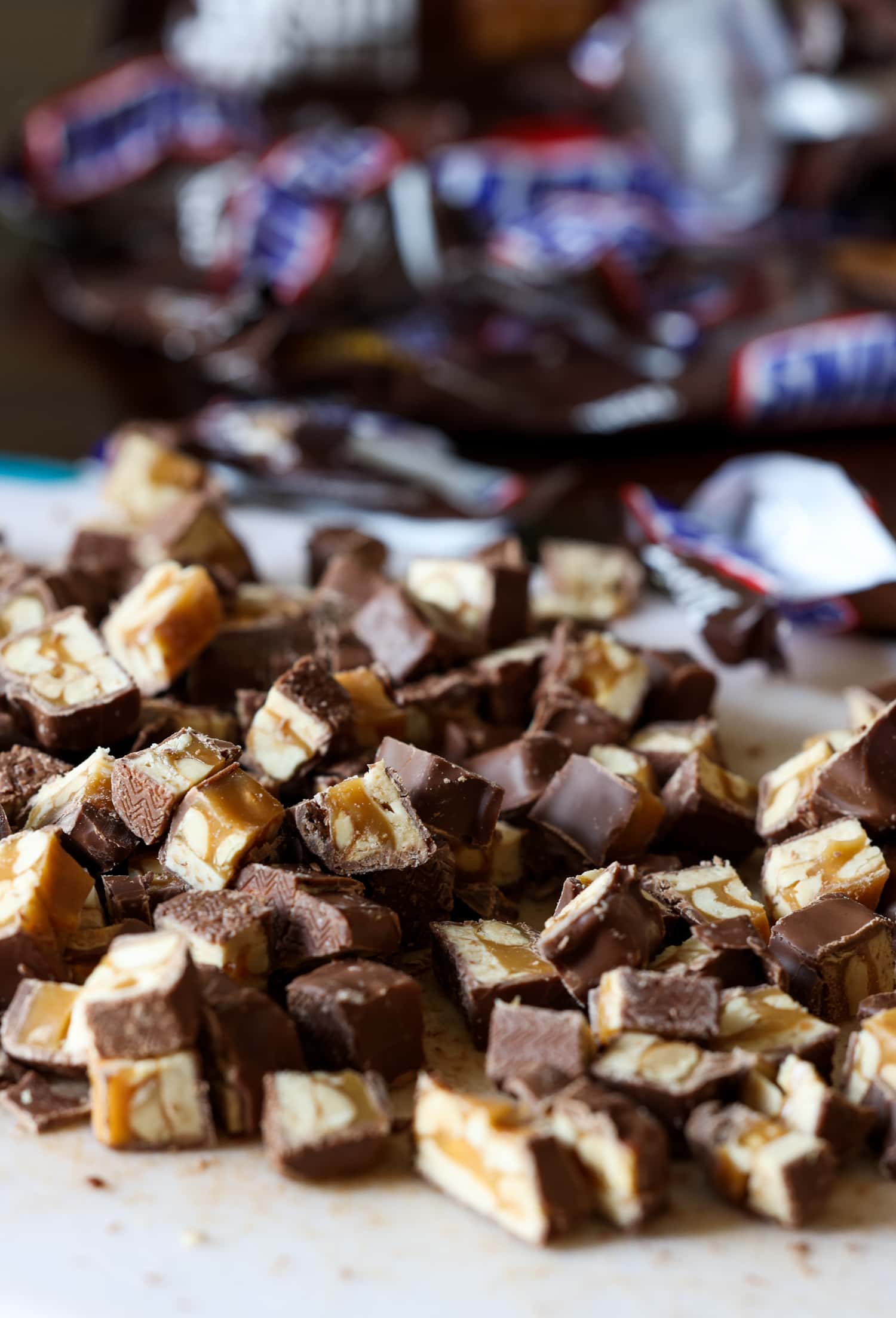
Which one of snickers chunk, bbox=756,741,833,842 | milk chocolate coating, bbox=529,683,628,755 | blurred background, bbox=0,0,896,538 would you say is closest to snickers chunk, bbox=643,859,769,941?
snickers chunk, bbox=756,741,833,842

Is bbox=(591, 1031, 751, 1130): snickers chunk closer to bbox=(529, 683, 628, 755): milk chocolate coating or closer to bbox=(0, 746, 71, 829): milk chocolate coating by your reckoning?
bbox=(529, 683, 628, 755): milk chocolate coating

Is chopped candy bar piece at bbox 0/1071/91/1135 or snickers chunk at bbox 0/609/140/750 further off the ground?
snickers chunk at bbox 0/609/140/750

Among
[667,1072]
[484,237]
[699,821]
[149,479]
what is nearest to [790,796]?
[699,821]

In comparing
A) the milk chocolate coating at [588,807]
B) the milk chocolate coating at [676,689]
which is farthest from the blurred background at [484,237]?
the milk chocolate coating at [588,807]

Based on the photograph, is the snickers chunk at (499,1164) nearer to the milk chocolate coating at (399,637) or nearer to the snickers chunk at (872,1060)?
the snickers chunk at (872,1060)

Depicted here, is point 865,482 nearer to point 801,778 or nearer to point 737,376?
point 737,376

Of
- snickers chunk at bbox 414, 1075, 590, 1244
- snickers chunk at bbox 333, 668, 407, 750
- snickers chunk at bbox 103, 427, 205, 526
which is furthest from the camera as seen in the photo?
snickers chunk at bbox 103, 427, 205, 526
